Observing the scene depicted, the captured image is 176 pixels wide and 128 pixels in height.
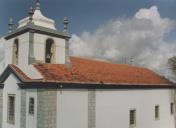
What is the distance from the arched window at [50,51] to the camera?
56.6 ft

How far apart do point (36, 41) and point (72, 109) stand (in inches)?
195

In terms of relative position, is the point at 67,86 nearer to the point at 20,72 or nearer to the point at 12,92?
the point at 20,72

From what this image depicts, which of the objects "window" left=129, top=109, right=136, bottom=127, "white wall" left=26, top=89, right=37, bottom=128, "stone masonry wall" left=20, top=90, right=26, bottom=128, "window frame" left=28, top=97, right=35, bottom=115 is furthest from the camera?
"window" left=129, top=109, right=136, bottom=127

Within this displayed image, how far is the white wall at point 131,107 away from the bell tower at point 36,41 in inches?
163

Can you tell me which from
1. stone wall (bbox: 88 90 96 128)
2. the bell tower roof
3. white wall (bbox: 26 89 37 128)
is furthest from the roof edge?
the bell tower roof

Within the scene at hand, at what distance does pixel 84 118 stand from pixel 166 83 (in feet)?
40.5

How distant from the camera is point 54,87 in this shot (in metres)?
14.3

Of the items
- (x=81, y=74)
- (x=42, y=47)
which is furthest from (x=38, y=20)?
(x=81, y=74)

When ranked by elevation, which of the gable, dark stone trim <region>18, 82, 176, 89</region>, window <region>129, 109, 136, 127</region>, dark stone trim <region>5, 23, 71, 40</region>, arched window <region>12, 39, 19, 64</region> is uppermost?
dark stone trim <region>5, 23, 71, 40</region>

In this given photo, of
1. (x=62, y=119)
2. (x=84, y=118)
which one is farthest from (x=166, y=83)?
(x=62, y=119)

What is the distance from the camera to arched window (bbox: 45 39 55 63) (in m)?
17.3

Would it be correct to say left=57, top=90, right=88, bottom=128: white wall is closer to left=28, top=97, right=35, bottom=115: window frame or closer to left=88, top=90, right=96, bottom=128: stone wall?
left=88, top=90, right=96, bottom=128: stone wall

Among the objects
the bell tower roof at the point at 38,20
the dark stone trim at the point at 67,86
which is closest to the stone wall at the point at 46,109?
the dark stone trim at the point at 67,86

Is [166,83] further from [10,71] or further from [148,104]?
[10,71]
